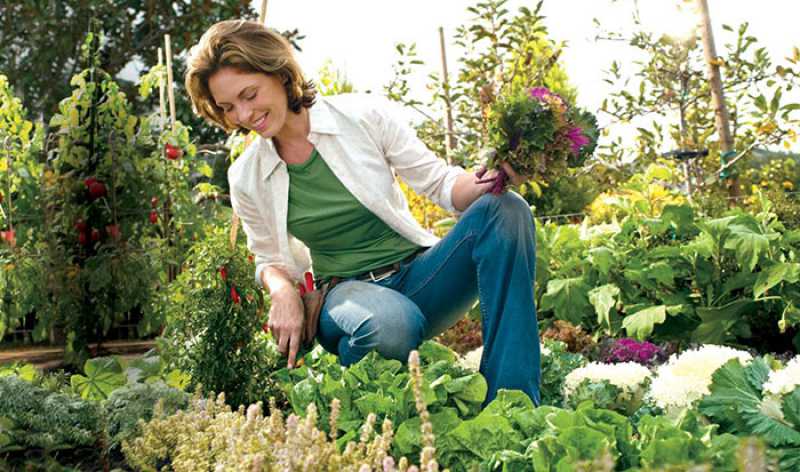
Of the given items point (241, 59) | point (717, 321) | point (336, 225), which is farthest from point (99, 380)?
point (717, 321)

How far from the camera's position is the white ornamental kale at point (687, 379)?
91.0 inches

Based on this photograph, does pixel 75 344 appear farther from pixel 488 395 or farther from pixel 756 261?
pixel 756 261

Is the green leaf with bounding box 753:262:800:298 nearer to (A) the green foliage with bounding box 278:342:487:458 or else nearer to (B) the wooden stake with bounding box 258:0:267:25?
(A) the green foliage with bounding box 278:342:487:458

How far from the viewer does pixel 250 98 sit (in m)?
2.45

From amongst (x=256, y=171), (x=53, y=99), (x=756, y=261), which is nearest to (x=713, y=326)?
(x=756, y=261)

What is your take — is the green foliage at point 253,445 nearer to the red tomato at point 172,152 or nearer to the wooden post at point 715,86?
the red tomato at point 172,152

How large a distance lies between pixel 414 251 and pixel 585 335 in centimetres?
146

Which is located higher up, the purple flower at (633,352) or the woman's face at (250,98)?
the woman's face at (250,98)

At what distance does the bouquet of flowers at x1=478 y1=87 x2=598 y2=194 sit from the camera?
2.21 meters

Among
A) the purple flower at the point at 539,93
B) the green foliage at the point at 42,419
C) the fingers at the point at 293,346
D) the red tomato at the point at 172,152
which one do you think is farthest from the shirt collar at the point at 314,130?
the red tomato at the point at 172,152

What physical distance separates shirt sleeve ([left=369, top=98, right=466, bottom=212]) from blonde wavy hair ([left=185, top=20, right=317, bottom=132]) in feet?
A: 0.80

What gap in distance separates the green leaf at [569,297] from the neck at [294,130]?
4.93 feet

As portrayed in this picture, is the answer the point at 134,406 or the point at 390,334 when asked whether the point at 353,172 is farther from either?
the point at 134,406

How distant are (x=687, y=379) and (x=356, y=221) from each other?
99 centimetres
